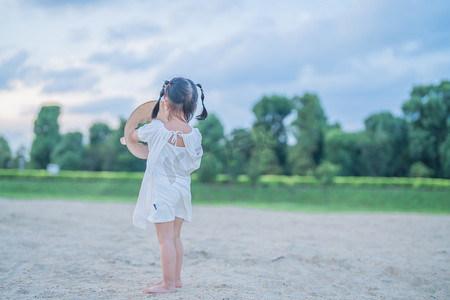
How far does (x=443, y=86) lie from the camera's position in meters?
28.1

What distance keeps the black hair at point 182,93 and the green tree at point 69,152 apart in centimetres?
3694

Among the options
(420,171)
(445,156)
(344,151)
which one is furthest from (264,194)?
(445,156)

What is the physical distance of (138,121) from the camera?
354cm

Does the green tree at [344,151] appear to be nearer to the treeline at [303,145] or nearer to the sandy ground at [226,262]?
the treeline at [303,145]

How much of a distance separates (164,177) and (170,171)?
8 cm

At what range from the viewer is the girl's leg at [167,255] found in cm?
323

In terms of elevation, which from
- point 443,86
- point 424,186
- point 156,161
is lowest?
point 424,186

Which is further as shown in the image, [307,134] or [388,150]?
[307,134]

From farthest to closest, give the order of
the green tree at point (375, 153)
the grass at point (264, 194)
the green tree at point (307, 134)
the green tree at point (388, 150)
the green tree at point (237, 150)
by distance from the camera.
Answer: the green tree at point (307, 134), the green tree at point (375, 153), the green tree at point (388, 150), the grass at point (264, 194), the green tree at point (237, 150)

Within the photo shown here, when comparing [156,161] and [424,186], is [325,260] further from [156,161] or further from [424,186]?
[424,186]

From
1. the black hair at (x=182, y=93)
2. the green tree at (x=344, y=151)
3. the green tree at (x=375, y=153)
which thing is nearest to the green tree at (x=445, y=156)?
the green tree at (x=375, y=153)

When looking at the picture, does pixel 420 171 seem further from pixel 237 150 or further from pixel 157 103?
pixel 157 103

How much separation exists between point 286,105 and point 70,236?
33715mm

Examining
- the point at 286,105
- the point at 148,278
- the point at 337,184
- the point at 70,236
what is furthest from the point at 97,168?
the point at 148,278
